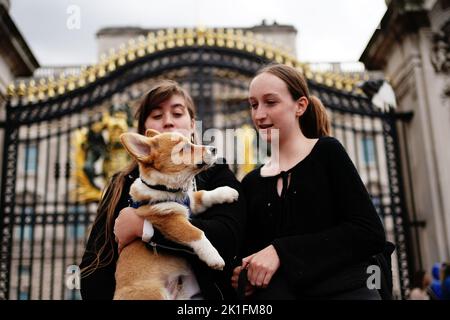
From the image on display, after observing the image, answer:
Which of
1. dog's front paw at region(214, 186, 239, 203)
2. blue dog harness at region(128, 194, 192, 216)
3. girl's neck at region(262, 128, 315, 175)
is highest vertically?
girl's neck at region(262, 128, 315, 175)

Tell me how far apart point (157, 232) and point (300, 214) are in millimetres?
551

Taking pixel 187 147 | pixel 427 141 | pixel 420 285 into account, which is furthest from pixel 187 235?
pixel 427 141

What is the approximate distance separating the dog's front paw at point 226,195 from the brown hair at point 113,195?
466 millimetres

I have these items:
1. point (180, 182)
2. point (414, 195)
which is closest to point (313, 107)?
point (180, 182)

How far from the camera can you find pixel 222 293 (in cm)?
193

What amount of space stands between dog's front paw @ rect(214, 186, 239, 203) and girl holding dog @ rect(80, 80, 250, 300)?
2 cm

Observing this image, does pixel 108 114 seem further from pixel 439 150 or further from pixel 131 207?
pixel 131 207

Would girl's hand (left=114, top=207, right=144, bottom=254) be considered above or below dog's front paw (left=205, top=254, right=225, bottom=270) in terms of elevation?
above

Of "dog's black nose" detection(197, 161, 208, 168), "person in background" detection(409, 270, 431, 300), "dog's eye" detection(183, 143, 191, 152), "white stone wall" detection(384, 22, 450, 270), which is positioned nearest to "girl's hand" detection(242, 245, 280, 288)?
"dog's black nose" detection(197, 161, 208, 168)

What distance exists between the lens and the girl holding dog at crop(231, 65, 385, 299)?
1767 millimetres

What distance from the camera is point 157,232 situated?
1873 mm

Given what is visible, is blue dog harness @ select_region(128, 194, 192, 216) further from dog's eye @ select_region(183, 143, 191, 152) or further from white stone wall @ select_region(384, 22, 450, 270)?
white stone wall @ select_region(384, 22, 450, 270)

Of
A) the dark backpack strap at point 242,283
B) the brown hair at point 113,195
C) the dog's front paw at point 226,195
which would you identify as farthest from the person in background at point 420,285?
the dark backpack strap at point 242,283
